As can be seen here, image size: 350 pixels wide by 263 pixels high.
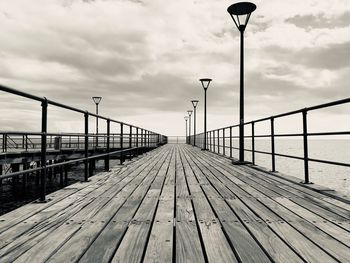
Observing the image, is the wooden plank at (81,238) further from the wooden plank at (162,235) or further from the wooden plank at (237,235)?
the wooden plank at (237,235)

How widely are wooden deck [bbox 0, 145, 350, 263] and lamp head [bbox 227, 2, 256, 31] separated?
5919mm

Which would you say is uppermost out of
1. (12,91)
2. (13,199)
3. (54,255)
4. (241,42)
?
(241,42)

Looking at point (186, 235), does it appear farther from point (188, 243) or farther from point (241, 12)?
point (241, 12)

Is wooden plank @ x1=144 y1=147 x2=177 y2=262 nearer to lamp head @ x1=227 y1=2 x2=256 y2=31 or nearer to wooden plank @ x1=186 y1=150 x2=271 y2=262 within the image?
wooden plank @ x1=186 y1=150 x2=271 y2=262

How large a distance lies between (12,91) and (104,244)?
167 centimetres

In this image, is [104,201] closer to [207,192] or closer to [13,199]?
[207,192]

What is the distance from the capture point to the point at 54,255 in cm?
174

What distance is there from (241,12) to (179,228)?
7303 millimetres

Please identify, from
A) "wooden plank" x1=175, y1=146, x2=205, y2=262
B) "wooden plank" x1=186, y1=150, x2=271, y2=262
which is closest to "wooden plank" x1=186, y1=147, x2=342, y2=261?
"wooden plank" x1=186, y1=150, x2=271, y2=262

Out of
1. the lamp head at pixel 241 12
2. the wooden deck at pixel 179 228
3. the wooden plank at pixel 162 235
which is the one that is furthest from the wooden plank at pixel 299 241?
the lamp head at pixel 241 12

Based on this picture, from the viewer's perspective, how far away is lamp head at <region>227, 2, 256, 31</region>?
772 centimetres

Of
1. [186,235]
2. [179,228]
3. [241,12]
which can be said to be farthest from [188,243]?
[241,12]

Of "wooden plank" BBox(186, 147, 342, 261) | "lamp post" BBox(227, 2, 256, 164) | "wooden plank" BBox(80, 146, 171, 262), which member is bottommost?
"wooden plank" BBox(186, 147, 342, 261)

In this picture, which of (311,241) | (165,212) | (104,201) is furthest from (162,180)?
(311,241)
